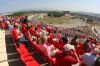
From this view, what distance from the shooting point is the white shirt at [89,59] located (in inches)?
292

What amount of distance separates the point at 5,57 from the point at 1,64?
130cm

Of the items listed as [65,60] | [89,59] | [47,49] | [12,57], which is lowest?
[12,57]

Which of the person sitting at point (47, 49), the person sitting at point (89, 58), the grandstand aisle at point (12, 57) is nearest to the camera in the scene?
the person sitting at point (89, 58)

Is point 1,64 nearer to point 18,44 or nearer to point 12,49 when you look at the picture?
point 18,44

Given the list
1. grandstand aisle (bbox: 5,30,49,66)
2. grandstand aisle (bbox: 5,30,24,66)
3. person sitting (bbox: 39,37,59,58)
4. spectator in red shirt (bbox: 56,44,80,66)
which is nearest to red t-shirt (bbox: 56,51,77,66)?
spectator in red shirt (bbox: 56,44,80,66)

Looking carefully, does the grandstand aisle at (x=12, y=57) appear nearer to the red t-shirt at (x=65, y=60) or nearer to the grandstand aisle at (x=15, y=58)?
the grandstand aisle at (x=15, y=58)

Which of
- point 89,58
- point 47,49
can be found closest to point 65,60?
point 89,58

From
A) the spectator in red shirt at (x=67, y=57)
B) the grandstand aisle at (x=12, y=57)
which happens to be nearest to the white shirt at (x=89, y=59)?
the spectator in red shirt at (x=67, y=57)

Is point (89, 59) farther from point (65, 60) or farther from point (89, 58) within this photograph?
point (65, 60)

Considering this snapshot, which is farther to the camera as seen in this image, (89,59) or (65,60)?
(89,59)

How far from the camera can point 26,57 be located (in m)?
10.5

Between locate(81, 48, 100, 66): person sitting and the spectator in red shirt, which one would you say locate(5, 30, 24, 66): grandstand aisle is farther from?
the spectator in red shirt

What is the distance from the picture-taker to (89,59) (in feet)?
24.5

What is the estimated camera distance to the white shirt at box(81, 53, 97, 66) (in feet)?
24.3
